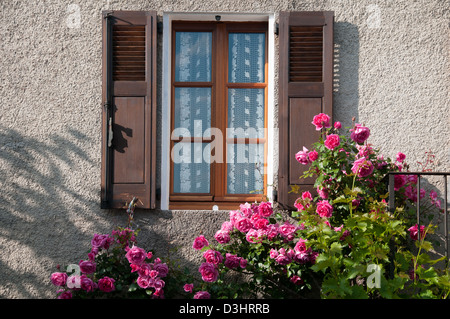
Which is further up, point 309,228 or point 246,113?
point 246,113

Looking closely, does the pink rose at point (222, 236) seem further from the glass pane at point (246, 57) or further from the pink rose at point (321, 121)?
the glass pane at point (246, 57)

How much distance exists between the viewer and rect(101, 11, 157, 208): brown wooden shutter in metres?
4.52

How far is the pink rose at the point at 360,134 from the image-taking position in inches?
163

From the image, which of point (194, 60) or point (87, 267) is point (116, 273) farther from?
point (194, 60)

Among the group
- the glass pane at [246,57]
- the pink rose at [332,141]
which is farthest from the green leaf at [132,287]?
the glass pane at [246,57]

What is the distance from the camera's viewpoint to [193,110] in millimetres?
4824

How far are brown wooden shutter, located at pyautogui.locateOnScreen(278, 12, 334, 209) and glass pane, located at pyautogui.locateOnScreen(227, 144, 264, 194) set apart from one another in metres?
0.27

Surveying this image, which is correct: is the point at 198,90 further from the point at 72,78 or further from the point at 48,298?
the point at 48,298

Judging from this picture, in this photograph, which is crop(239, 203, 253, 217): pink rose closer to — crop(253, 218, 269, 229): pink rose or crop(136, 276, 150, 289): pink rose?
crop(253, 218, 269, 229): pink rose

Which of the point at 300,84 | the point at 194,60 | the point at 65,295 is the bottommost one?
the point at 65,295

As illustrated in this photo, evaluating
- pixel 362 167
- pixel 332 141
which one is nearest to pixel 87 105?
pixel 332 141

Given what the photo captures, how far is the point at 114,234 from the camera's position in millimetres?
4320

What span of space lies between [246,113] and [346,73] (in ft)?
3.16

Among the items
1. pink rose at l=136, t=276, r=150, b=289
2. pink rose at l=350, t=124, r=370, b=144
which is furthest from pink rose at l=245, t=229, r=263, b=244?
pink rose at l=350, t=124, r=370, b=144
